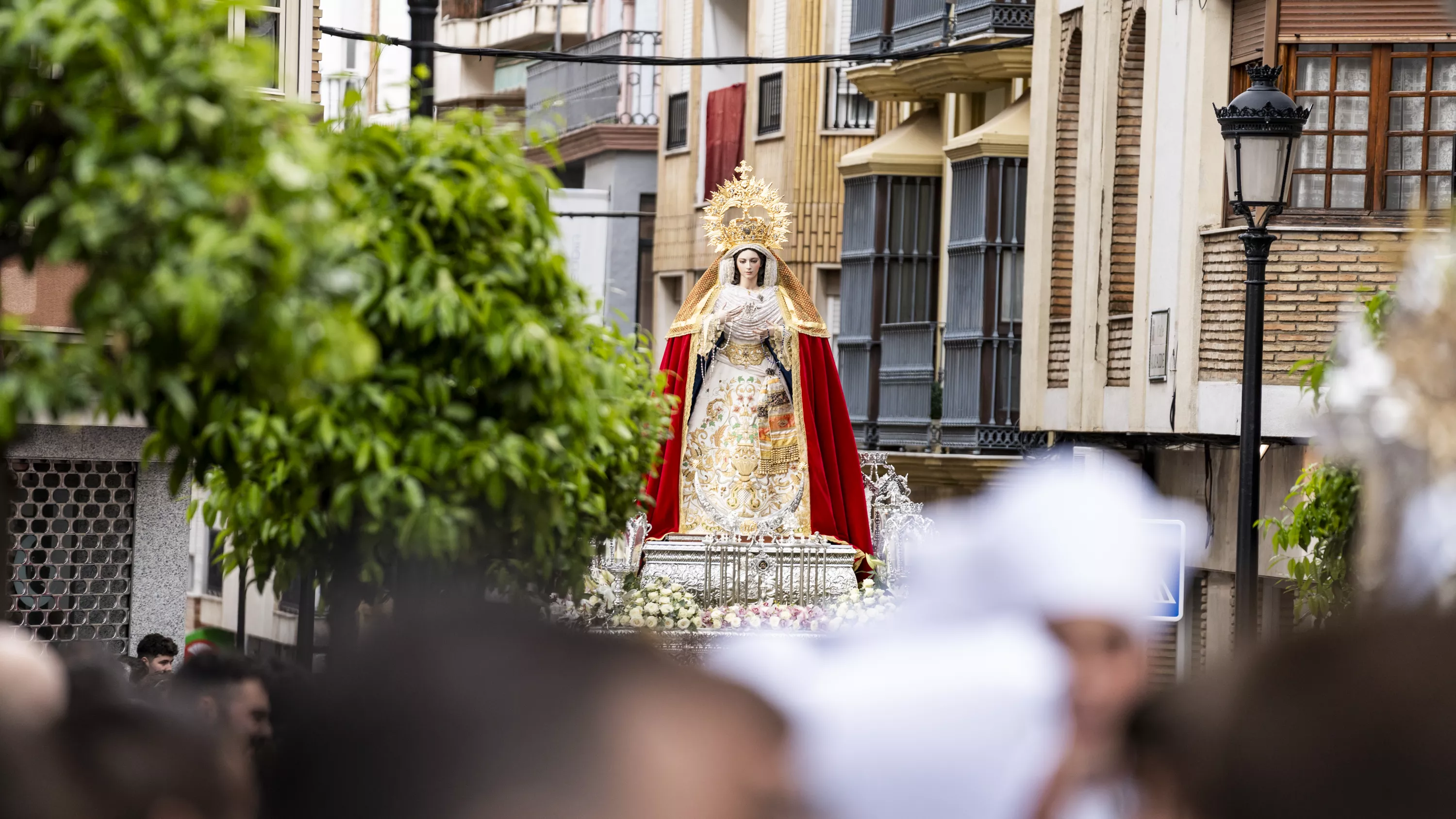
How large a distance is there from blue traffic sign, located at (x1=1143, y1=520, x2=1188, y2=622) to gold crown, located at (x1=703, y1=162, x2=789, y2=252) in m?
10.7

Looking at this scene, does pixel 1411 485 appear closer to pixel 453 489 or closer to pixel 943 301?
pixel 453 489

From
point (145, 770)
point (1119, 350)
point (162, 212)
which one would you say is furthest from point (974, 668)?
point (1119, 350)

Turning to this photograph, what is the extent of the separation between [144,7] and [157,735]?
1.88m

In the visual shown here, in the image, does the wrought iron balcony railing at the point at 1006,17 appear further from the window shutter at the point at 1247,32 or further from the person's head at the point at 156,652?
the person's head at the point at 156,652

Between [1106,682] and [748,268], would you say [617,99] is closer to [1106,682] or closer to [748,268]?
[748,268]

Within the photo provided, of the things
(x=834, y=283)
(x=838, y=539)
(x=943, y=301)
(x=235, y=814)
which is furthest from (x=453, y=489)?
(x=834, y=283)

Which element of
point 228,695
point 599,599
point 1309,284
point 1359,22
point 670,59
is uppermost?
point 670,59

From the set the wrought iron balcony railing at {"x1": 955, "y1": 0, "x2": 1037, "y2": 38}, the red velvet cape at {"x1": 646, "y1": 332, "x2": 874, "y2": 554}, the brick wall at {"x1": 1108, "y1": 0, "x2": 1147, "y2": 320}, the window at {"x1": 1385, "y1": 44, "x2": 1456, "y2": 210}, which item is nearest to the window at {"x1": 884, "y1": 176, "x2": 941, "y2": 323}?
the wrought iron balcony railing at {"x1": 955, "y1": 0, "x2": 1037, "y2": 38}

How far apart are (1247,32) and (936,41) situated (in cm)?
912

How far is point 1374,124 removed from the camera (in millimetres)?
16609

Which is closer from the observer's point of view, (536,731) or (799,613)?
(536,731)

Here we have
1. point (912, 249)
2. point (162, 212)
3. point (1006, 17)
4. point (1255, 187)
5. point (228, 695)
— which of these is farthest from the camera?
point (912, 249)

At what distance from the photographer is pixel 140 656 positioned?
1159 cm

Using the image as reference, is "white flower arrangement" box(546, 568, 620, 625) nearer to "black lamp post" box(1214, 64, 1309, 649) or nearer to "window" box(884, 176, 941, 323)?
"black lamp post" box(1214, 64, 1309, 649)
